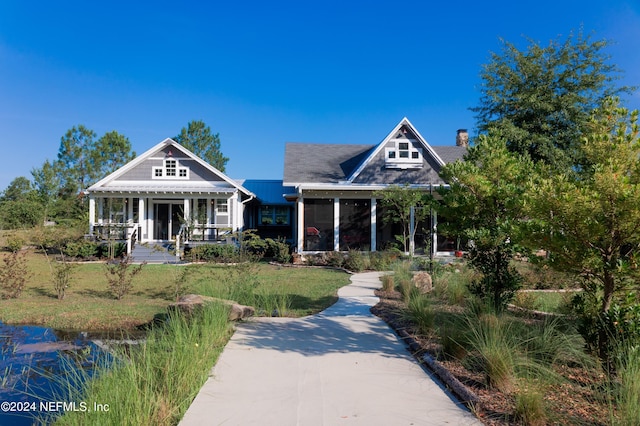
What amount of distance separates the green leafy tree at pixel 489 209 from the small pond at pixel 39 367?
5636mm

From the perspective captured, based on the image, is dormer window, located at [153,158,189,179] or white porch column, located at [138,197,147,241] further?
dormer window, located at [153,158,189,179]

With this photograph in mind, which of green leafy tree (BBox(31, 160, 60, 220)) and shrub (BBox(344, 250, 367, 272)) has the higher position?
green leafy tree (BBox(31, 160, 60, 220))

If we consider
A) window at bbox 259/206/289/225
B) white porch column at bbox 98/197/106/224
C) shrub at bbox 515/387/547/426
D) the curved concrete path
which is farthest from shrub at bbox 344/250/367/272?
white porch column at bbox 98/197/106/224

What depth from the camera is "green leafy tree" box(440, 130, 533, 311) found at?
22.1 ft

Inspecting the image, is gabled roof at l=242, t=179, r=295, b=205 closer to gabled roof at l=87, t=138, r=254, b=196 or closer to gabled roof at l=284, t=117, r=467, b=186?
gabled roof at l=284, t=117, r=467, b=186

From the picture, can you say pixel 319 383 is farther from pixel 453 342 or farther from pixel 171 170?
pixel 171 170

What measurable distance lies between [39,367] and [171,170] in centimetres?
1780

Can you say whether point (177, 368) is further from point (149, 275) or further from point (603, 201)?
point (149, 275)

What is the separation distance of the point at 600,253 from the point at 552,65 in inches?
625

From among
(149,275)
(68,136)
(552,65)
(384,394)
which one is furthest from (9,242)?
(552,65)

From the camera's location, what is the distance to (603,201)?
4.32 meters

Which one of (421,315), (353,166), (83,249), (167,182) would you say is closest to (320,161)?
(353,166)

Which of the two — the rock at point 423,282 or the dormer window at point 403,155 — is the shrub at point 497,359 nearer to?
the rock at point 423,282

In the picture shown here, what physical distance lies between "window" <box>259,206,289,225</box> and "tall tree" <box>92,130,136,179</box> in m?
18.8
